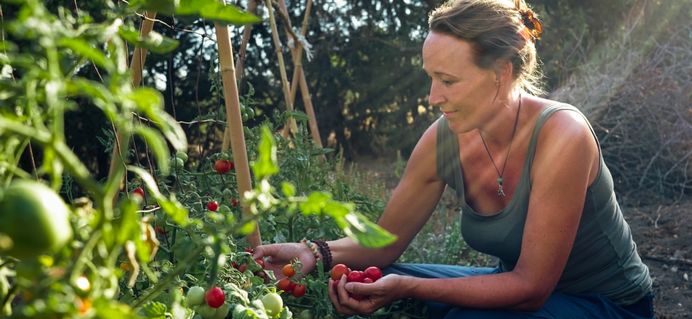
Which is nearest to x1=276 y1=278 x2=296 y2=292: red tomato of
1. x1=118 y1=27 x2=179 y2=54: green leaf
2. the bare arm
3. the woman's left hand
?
the woman's left hand

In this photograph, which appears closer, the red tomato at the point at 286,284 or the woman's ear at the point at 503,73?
the red tomato at the point at 286,284

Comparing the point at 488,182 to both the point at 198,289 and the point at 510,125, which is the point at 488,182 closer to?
the point at 510,125

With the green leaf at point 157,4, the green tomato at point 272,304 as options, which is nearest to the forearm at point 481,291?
the green tomato at point 272,304

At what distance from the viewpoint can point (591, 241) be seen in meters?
1.95

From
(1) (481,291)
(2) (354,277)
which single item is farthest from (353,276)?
(1) (481,291)

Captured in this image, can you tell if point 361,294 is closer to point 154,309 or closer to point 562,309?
point 562,309

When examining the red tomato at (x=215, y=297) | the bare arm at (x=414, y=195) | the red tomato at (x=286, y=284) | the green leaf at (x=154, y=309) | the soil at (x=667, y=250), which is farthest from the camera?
the soil at (x=667, y=250)

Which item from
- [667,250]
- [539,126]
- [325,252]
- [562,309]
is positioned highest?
[539,126]

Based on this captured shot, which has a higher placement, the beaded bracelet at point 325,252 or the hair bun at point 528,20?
the hair bun at point 528,20

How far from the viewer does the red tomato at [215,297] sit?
121cm

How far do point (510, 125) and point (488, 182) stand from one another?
0.17m

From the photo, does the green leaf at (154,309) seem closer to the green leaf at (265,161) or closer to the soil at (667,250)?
the green leaf at (265,161)

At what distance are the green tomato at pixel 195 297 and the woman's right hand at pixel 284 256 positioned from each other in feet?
1.64

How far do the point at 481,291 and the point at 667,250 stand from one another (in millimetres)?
1757
